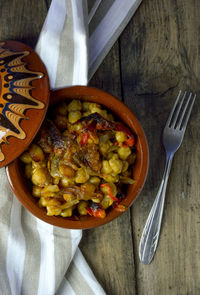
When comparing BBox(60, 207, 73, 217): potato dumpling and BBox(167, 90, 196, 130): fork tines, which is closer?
BBox(60, 207, 73, 217): potato dumpling

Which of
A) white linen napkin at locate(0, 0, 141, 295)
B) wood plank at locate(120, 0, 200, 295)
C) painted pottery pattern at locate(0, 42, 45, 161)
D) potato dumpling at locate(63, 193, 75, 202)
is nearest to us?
painted pottery pattern at locate(0, 42, 45, 161)

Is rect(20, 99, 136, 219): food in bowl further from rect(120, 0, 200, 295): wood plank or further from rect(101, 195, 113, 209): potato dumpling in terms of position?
rect(120, 0, 200, 295): wood plank

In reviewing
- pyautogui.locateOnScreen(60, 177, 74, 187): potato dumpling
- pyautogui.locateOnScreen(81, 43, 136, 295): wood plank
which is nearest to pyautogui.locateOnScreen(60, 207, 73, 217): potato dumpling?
pyautogui.locateOnScreen(60, 177, 74, 187): potato dumpling

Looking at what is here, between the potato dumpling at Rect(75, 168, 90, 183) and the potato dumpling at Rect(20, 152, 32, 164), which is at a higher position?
the potato dumpling at Rect(20, 152, 32, 164)

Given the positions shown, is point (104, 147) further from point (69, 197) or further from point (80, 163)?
point (69, 197)

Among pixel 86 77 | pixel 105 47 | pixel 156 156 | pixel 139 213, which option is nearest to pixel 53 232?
pixel 139 213

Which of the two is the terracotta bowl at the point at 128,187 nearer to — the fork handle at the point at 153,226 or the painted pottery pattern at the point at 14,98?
the painted pottery pattern at the point at 14,98

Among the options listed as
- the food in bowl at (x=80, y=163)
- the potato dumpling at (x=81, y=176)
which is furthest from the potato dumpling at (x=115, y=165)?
the potato dumpling at (x=81, y=176)
